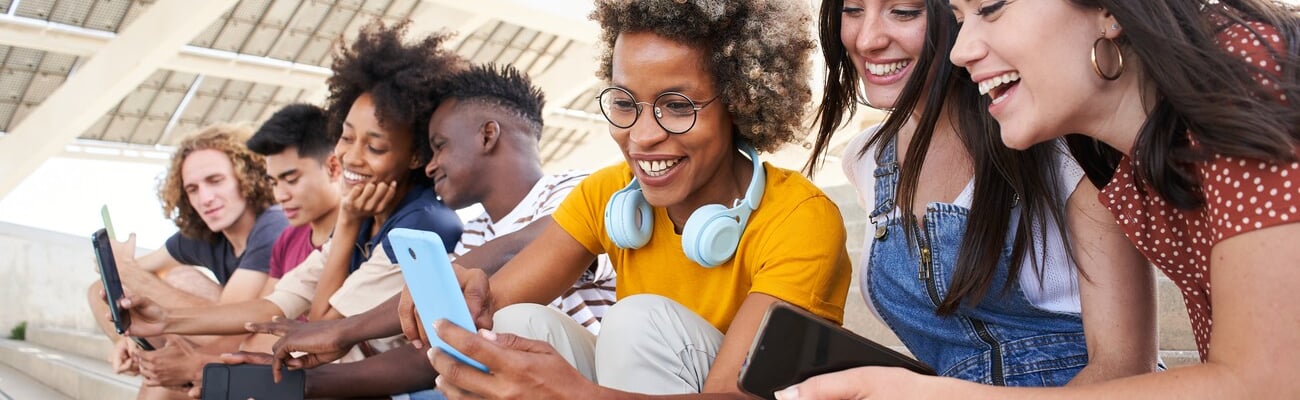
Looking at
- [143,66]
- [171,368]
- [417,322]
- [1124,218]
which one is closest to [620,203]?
[417,322]

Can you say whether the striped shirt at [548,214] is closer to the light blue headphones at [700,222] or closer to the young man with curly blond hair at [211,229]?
the light blue headphones at [700,222]

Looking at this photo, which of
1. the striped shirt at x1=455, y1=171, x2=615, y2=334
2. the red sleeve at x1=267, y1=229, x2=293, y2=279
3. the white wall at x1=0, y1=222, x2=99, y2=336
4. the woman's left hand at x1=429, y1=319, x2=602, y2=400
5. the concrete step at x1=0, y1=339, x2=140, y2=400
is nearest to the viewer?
the woman's left hand at x1=429, y1=319, x2=602, y2=400

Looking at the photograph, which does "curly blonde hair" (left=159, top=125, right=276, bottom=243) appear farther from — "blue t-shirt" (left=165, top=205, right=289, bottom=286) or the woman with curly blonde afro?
the woman with curly blonde afro

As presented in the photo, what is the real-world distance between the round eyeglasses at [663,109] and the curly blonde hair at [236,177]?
3005 mm

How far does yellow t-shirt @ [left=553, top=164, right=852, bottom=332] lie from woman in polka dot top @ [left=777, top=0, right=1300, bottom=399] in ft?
1.83

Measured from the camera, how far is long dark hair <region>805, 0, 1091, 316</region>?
179 cm

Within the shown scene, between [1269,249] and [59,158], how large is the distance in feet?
47.9

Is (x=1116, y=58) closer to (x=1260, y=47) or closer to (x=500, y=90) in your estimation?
(x=1260, y=47)

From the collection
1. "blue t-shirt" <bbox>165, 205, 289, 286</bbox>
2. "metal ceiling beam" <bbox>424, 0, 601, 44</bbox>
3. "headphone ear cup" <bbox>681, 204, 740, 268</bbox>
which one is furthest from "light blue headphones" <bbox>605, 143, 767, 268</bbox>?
"metal ceiling beam" <bbox>424, 0, 601, 44</bbox>

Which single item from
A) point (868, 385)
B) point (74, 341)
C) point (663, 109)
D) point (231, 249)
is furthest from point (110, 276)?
point (74, 341)

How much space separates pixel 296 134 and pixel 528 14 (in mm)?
6468

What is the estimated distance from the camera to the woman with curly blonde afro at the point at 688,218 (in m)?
1.92

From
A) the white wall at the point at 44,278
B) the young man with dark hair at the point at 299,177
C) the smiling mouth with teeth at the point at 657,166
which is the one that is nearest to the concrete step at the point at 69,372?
the young man with dark hair at the point at 299,177

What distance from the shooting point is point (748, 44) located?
2.13 m
